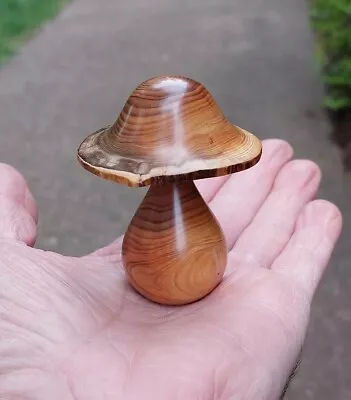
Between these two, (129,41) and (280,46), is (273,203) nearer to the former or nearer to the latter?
(280,46)

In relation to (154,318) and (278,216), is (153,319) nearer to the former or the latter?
(154,318)

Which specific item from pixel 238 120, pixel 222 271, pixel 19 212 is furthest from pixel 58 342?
pixel 238 120

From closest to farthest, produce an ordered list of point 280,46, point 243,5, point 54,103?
point 54,103
point 280,46
point 243,5

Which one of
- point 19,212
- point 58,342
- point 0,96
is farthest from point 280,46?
point 58,342

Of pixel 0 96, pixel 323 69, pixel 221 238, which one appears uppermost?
pixel 221 238

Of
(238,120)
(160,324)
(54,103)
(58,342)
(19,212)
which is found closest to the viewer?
(58,342)

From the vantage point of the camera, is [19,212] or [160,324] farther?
[19,212]

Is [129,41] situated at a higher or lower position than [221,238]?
lower

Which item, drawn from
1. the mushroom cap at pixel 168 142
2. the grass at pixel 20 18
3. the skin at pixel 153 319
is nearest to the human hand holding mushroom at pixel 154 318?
the skin at pixel 153 319

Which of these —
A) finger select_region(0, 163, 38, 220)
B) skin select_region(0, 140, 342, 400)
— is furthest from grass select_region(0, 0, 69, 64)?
skin select_region(0, 140, 342, 400)

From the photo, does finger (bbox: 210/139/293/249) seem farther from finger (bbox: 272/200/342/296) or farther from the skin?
finger (bbox: 272/200/342/296)
